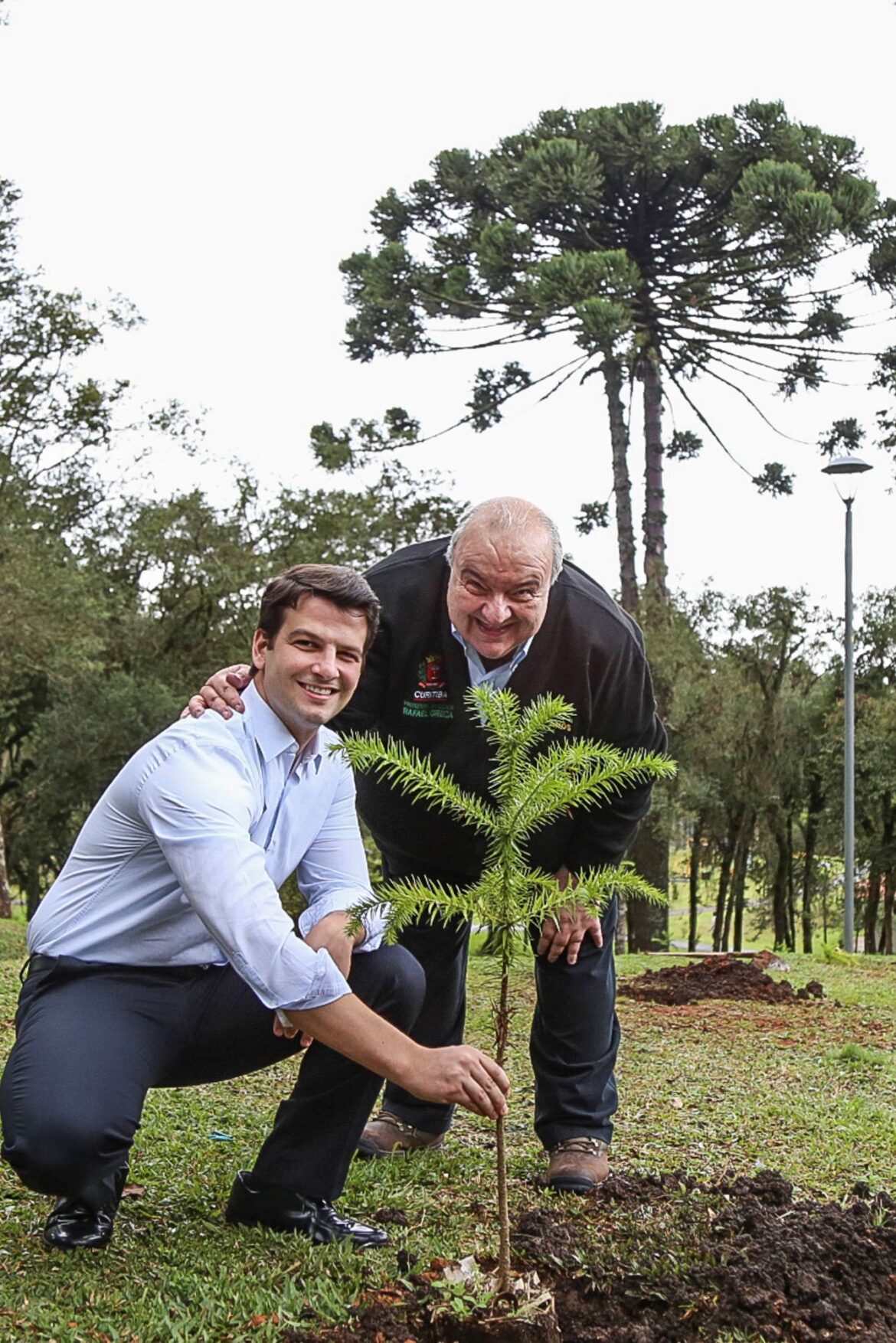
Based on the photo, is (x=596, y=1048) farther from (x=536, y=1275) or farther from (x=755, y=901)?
(x=755, y=901)

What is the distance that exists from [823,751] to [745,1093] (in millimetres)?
25114

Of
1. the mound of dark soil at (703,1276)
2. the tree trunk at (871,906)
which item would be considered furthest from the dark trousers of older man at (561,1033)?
the tree trunk at (871,906)

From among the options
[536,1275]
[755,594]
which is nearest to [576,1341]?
[536,1275]

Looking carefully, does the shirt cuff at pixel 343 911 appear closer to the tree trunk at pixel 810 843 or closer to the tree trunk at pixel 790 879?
the tree trunk at pixel 810 843

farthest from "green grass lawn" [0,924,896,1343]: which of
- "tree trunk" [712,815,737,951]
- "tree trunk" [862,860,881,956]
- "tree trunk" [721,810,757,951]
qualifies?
"tree trunk" [862,860,881,956]

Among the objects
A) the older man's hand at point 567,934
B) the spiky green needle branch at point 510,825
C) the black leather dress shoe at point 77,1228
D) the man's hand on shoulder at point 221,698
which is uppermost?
the man's hand on shoulder at point 221,698

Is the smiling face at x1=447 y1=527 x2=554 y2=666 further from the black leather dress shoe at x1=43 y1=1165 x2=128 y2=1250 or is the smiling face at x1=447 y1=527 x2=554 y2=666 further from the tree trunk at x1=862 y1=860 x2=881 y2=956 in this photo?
the tree trunk at x1=862 y1=860 x2=881 y2=956

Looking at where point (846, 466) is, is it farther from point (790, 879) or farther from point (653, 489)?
point (790, 879)

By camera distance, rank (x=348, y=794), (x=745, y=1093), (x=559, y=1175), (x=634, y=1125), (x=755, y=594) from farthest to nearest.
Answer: (x=755, y=594), (x=745, y=1093), (x=634, y=1125), (x=559, y=1175), (x=348, y=794)

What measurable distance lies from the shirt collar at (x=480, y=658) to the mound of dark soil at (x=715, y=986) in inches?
203

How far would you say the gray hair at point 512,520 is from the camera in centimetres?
389

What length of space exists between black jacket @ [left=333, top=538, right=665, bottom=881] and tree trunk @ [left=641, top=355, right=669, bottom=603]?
21.3 meters

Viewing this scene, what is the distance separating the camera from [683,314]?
25.2m

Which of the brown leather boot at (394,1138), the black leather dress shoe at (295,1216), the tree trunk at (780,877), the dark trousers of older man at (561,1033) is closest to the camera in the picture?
the black leather dress shoe at (295,1216)
